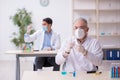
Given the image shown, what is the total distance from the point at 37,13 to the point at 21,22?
0.54m

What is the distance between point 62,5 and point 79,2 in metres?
0.61

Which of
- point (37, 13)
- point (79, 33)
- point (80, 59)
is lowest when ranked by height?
point (80, 59)

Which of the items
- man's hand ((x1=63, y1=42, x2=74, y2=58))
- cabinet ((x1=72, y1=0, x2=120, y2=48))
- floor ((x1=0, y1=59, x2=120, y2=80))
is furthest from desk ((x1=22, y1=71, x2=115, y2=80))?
cabinet ((x1=72, y1=0, x2=120, y2=48))

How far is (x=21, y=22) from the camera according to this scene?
7211mm

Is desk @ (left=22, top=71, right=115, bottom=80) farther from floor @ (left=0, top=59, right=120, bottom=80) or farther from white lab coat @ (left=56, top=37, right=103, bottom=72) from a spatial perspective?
floor @ (left=0, top=59, right=120, bottom=80)

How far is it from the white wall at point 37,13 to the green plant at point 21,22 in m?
0.17

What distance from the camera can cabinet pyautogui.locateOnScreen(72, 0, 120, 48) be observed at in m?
6.93

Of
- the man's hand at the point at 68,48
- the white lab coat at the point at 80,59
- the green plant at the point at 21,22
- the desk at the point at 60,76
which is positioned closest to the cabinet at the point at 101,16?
the green plant at the point at 21,22

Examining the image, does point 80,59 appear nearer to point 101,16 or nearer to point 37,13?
point 101,16

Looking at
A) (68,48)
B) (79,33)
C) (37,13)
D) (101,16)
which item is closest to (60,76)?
(68,48)

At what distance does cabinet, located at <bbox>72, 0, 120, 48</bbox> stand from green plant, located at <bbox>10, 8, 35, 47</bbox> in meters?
1.33

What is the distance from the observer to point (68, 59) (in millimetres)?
2617

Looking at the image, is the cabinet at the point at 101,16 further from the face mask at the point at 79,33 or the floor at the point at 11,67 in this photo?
the face mask at the point at 79,33

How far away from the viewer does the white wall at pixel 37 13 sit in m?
7.36
